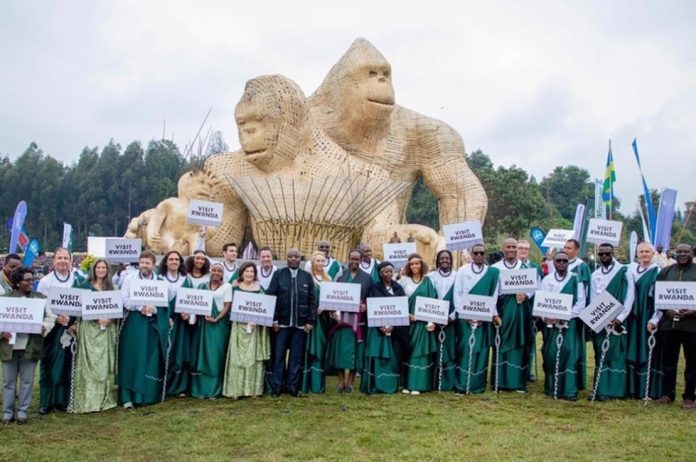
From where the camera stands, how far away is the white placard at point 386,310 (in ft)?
28.7

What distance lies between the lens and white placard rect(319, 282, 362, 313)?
8.75 metres

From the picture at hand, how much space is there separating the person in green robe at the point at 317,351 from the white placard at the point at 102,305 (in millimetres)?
2351

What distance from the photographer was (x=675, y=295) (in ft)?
26.4

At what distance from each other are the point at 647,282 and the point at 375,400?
354 cm

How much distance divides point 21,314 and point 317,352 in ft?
11.3

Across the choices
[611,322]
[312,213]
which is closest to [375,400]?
[611,322]

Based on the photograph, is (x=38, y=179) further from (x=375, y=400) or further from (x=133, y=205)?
(x=375, y=400)

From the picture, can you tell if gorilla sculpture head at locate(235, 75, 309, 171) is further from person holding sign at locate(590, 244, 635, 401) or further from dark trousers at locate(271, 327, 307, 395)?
person holding sign at locate(590, 244, 635, 401)

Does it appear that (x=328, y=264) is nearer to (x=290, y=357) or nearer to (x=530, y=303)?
(x=290, y=357)

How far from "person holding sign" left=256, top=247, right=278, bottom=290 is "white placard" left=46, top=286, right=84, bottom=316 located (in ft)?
7.38

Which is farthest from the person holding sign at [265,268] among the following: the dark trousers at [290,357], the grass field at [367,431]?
the grass field at [367,431]

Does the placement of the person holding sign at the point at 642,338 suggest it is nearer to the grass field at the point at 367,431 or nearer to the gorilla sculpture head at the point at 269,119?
the grass field at the point at 367,431

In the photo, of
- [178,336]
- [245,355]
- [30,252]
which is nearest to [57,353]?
[178,336]

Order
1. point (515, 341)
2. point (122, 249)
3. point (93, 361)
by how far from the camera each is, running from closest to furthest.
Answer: point (93, 361), point (515, 341), point (122, 249)
